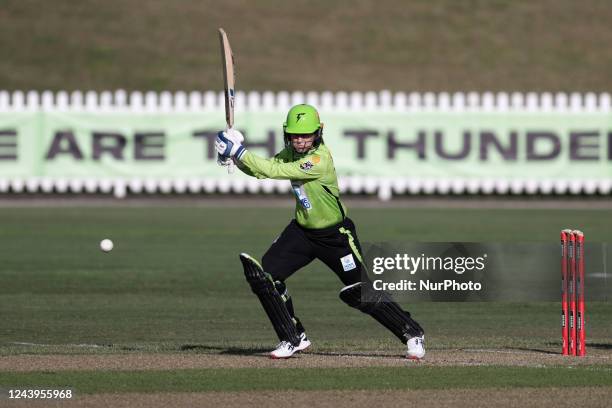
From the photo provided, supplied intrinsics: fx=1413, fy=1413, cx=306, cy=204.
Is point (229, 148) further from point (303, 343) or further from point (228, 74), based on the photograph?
point (303, 343)

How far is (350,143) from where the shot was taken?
29125mm

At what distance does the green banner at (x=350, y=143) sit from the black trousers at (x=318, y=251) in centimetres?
1852

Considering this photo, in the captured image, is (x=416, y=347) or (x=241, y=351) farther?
(x=241, y=351)

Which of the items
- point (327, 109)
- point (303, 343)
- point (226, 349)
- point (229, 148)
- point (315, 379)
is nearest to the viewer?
point (315, 379)

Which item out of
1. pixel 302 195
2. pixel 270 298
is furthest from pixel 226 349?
pixel 302 195

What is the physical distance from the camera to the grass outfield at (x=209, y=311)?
9.73 meters

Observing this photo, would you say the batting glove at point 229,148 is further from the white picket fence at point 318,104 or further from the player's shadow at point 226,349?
the white picket fence at point 318,104

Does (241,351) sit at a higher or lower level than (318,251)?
lower

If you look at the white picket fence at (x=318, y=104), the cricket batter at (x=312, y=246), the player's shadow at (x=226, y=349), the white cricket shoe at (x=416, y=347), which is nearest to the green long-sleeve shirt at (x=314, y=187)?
the cricket batter at (x=312, y=246)

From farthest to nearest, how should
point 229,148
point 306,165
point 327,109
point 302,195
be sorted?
point 327,109 → point 302,195 → point 306,165 → point 229,148

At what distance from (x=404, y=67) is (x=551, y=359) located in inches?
1103

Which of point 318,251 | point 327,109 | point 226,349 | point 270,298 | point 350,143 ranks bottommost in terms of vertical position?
point 226,349

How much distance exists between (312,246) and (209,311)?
3993mm

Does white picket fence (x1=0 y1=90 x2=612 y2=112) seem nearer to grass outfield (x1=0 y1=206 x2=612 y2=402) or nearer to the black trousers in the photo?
grass outfield (x1=0 y1=206 x2=612 y2=402)
